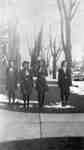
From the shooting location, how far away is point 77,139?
12.5 ft

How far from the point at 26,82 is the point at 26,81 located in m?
0.04

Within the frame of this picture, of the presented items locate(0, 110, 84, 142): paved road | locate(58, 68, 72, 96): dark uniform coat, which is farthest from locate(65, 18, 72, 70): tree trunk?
locate(0, 110, 84, 142): paved road

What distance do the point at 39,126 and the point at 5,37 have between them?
67.0 inches

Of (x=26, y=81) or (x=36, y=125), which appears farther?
(x=26, y=81)

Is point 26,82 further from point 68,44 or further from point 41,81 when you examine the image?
point 68,44

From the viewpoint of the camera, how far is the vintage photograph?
4660 millimetres

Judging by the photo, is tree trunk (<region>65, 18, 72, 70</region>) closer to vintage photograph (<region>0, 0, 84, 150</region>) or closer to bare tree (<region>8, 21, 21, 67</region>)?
vintage photograph (<region>0, 0, 84, 150</region>)

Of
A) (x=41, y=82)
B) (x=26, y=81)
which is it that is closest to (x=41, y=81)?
(x=41, y=82)

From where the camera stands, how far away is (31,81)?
219 inches

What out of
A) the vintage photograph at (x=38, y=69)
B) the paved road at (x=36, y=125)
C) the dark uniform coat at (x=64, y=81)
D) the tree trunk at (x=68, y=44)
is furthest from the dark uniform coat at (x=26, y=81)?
the tree trunk at (x=68, y=44)

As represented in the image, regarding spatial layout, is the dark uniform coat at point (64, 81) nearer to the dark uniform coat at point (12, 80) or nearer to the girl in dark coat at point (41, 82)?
the girl in dark coat at point (41, 82)

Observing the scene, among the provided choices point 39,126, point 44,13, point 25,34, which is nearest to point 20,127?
point 39,126

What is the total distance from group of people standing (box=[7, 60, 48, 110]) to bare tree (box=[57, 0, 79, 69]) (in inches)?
25.7

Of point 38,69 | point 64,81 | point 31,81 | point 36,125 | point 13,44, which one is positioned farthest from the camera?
point 64,81
